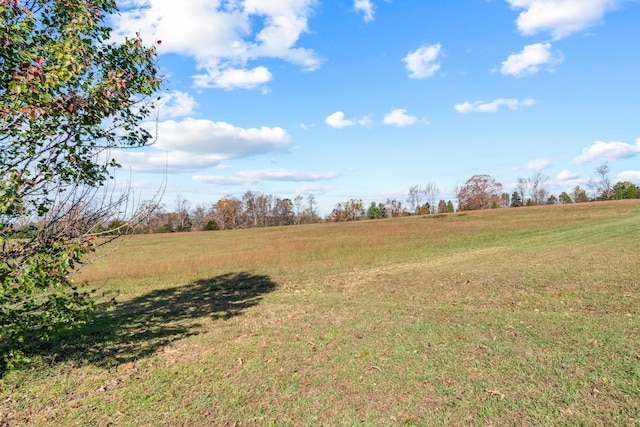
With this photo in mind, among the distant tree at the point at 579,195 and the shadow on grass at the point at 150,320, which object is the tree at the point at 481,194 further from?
the shadow on grass at the point at 150,320

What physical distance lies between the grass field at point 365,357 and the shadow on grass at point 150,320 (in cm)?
6

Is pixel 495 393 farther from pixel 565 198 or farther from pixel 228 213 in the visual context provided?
pixel 565 198

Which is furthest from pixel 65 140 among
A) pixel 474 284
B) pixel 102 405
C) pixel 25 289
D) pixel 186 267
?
pixel 186 267

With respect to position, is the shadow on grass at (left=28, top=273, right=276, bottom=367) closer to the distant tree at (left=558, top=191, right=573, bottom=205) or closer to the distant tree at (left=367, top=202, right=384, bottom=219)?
the distant tree at (left=367, top=202, right=384, bottom=219)

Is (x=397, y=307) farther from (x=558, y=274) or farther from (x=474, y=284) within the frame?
(x=558, y=274)

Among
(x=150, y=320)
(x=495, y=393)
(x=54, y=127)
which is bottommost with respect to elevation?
(x=150, y=320)

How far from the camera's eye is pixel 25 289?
16.6 feet

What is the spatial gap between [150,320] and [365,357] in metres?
7.49

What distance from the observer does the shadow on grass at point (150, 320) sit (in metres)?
8.16

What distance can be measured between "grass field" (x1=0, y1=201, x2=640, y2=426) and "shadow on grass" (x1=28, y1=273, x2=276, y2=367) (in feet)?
0.20

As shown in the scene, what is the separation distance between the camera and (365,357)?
702 centimetres

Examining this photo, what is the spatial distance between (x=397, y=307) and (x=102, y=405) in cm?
766

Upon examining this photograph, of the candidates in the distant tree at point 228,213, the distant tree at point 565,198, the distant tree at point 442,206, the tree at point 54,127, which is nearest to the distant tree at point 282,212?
the distant tree at point 228,213

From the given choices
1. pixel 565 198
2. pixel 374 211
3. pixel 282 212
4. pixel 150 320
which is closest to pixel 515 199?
pixel 565 198
